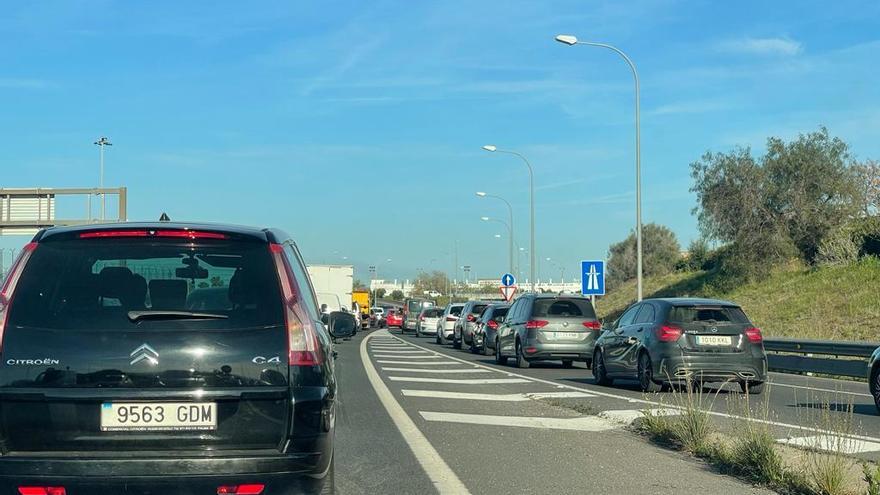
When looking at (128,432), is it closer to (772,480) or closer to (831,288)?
(772,480)

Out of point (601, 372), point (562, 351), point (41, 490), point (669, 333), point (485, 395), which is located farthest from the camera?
point (562, 351)

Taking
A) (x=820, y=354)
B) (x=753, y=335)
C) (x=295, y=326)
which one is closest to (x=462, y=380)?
(x=753, y=335)

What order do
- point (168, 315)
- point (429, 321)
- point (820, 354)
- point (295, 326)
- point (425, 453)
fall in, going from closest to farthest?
point (168, 315)
point (295, 326)
point (425, 453)
point (820, 354)
point (429, 321)

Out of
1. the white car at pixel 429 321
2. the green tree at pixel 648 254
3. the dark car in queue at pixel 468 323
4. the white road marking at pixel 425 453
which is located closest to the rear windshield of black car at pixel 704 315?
the white road marking at pixel 425 453

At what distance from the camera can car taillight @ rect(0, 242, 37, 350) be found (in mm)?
4805

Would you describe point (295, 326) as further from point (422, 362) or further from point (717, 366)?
point (422, 362)

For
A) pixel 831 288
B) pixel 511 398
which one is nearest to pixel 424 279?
pixel 831 288

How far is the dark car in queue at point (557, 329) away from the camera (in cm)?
2152

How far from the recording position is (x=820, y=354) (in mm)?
20875

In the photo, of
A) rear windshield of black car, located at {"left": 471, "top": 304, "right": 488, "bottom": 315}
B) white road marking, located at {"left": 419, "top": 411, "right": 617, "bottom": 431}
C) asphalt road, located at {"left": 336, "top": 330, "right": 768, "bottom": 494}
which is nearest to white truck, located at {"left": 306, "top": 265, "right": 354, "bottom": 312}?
rear windshield of black car, located at {"left": 471, "top": 304, "right": 488, "bottom": 315}

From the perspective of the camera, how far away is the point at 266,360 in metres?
4.90

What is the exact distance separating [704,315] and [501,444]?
689cm

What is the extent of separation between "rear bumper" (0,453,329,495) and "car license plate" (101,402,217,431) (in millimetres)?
152

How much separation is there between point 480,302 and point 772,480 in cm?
2762
